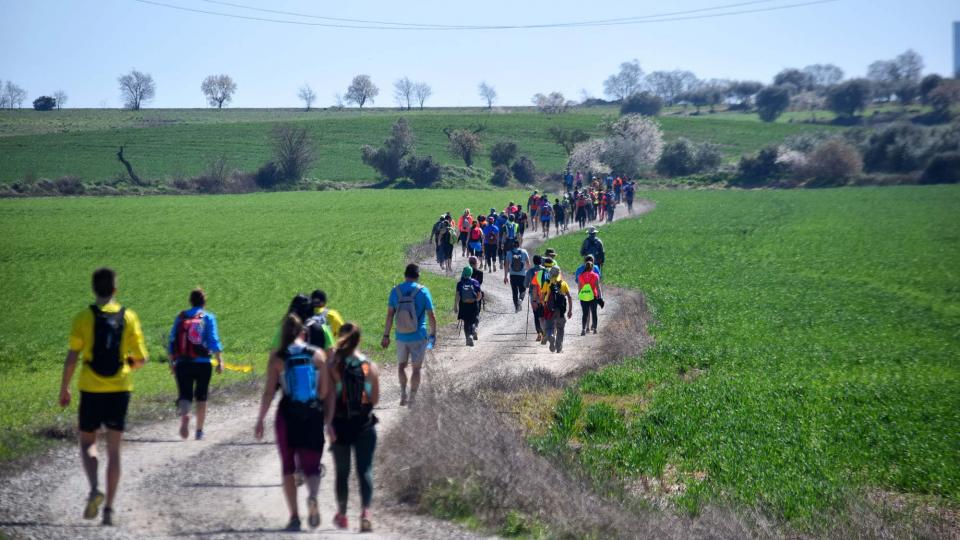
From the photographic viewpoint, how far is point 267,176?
83188mm

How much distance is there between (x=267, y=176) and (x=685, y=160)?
38527 mm

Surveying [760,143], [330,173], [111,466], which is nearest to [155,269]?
[111,466]

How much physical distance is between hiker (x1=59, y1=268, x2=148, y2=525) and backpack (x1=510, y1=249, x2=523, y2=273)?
46.4 feet

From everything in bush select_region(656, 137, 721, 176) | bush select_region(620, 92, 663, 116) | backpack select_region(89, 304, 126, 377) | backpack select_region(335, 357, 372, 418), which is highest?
bush select_region(620, 92, 663, 116)

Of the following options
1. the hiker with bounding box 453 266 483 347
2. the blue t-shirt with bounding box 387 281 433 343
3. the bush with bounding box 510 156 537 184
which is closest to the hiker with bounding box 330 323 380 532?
the blue t-shirt with bounding box 387 281 433 343

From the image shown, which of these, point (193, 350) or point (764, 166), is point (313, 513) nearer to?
point (193, 350)

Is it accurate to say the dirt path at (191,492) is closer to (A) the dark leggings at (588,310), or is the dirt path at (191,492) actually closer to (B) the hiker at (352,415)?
(B) the hiker at (352,415)

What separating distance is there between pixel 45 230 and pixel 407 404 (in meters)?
38.2

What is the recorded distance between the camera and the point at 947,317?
25.8 m

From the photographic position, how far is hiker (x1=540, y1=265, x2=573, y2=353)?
17.5 m

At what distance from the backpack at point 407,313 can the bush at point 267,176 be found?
7149 centimetres

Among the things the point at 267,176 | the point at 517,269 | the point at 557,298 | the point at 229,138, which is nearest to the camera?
the point at 557,298

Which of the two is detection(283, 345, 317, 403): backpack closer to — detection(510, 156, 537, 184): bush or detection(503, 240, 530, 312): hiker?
detection(503, 240, 530, 312): hiker

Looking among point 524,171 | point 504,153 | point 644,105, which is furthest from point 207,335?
point 644,105
